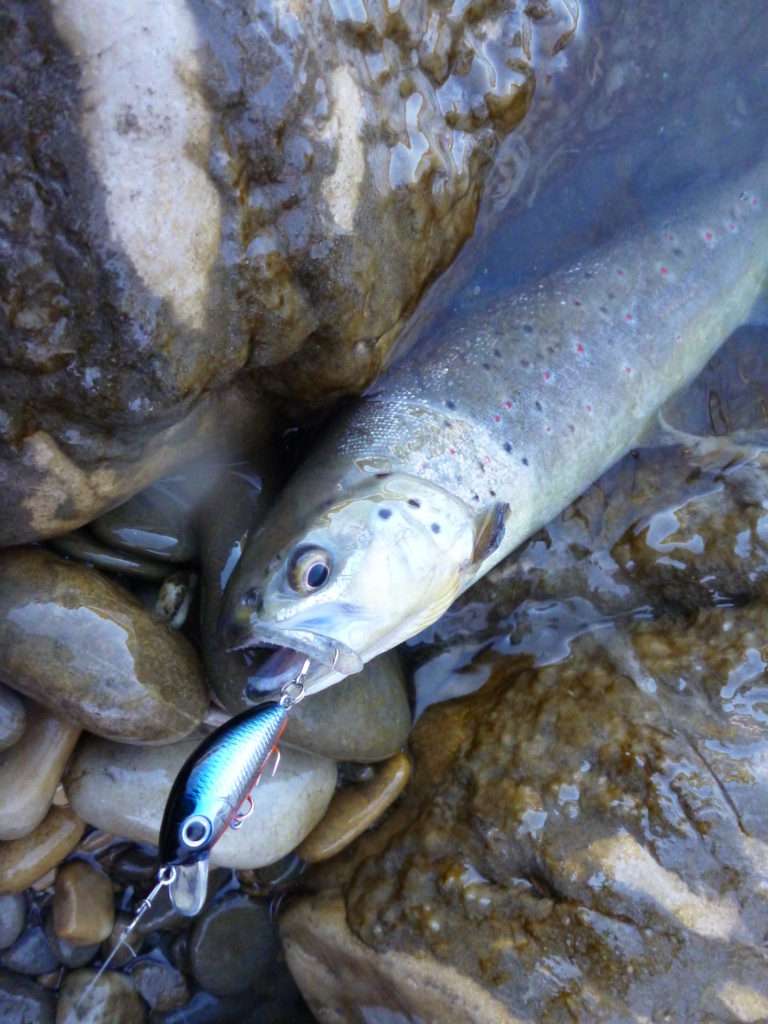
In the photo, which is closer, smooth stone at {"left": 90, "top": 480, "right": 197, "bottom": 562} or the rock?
the rock

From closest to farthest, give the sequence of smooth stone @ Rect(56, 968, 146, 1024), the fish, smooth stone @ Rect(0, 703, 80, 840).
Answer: the fish
smooth stone @ Rect(0, 703, 80, 840)
smooth stone @ Rect(56, 968, 146, 1024)

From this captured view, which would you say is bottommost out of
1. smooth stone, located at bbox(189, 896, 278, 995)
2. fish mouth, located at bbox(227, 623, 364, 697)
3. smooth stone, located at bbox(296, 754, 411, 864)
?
smooth stone, located at bbox(189, 896, 278, 995)

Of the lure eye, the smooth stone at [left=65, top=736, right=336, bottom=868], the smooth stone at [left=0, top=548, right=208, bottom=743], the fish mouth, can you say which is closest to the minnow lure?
the lure eye

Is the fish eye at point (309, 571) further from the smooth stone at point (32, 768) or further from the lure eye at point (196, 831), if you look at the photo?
the smooth stone at point (32, 768)

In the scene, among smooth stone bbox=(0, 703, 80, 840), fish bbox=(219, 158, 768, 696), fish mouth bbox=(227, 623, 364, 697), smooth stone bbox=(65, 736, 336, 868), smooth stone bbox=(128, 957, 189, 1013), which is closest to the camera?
fish mouth bbox=(227, 623, 364, 697)

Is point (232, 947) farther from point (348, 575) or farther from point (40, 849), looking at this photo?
point (348, 575)

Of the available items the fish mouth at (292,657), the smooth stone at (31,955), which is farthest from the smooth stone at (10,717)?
the smooth stone at (31,955)

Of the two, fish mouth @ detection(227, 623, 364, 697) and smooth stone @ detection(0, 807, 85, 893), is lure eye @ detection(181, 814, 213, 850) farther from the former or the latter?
smooth stone @ detection(0, 807, 85, 893)

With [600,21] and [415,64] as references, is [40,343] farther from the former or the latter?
[600,21]

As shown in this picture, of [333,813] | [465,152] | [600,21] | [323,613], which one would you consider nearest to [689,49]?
[600,21]
